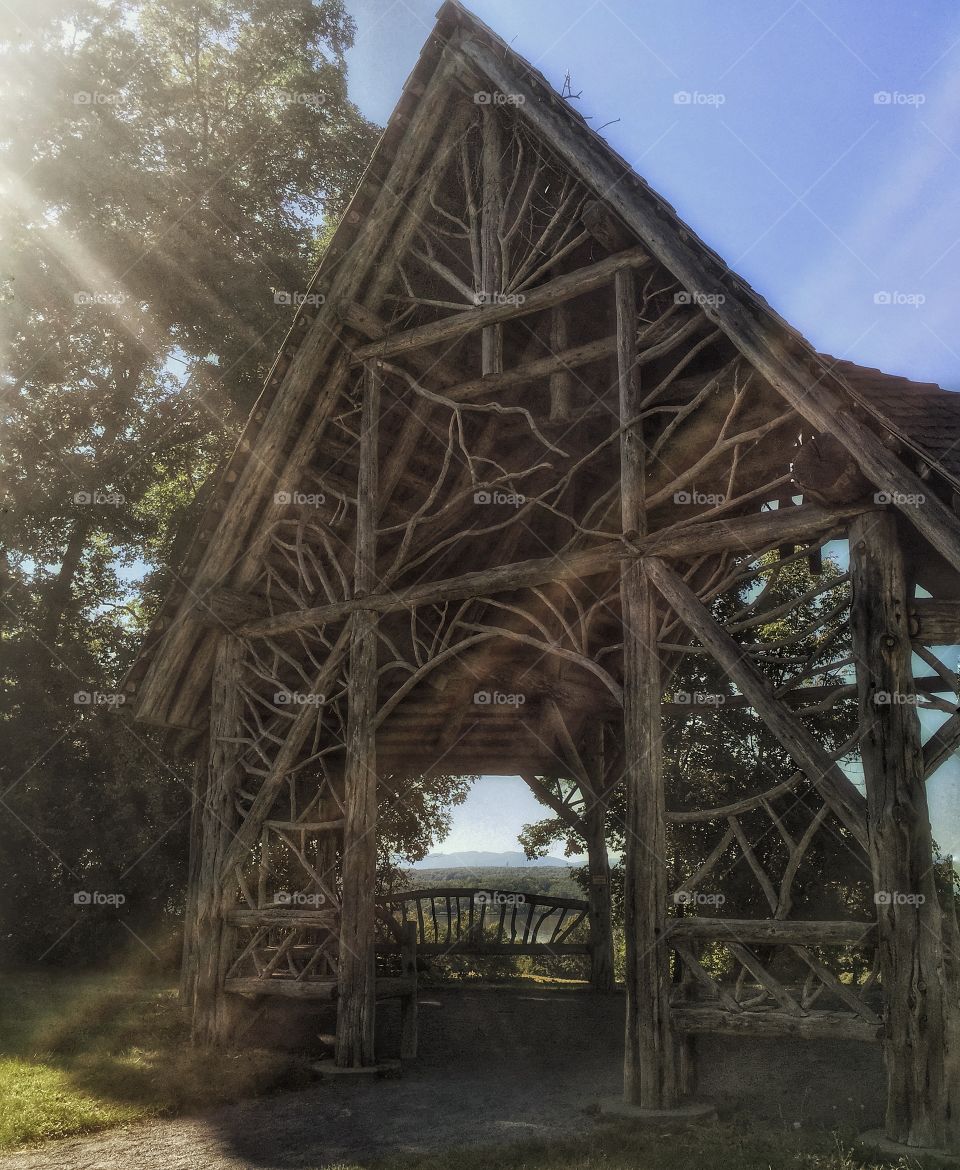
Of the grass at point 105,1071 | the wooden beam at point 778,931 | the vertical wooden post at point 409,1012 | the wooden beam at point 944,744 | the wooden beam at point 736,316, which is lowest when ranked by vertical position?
the grass at point 105,1071

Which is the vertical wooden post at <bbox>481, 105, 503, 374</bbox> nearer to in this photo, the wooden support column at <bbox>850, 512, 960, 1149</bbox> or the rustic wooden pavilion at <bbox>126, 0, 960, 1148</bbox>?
the rustic wooden pavilion at <bbox>126, 0, 960, 1148</bbox>

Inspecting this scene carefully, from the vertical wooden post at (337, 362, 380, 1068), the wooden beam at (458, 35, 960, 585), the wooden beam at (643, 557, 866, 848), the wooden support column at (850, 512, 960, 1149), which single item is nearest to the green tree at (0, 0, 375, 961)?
the vertical wooden post at (337, 362, 380, 1068)

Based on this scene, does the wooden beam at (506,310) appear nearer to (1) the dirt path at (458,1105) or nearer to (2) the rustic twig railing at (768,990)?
(2) the rustic twig railing at (768,990)

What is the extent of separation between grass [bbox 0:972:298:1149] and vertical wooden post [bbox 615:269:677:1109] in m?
3.61

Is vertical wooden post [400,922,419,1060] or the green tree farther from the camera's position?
the green tree

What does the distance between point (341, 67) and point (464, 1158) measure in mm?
25316

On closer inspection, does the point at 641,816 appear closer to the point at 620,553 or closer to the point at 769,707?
the point at 769,707

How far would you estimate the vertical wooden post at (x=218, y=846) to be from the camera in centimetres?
1055

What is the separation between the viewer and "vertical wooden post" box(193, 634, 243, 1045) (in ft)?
34.6

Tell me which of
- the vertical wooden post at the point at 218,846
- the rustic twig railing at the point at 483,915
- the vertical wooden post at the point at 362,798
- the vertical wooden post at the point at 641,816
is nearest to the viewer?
the vertical wooden post at the point at 641,816

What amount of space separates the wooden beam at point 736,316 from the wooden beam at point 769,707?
1.56 metres

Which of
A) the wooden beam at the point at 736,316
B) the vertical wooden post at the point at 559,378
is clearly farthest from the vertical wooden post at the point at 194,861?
the wooden beam at the point at 736,316

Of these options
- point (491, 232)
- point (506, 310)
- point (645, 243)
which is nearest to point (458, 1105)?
point (506, 310)

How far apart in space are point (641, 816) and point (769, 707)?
4.51 feet
